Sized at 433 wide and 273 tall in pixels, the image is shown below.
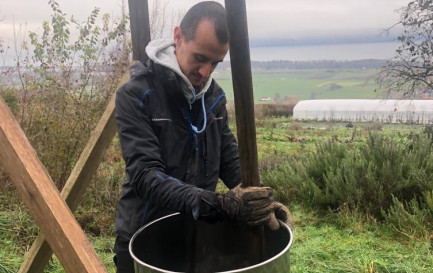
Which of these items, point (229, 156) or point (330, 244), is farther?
point (330, 244)

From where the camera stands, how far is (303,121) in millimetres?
18609

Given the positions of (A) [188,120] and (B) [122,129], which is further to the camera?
(A) [188,120]

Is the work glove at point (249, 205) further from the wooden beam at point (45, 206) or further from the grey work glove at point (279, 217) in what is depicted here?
the wooden beam at point (45, 206)

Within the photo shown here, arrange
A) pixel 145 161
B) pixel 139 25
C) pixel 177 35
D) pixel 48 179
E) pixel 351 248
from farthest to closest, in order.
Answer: pixel 351 248 < pixel 139 25 < pixel 177 35 < pixel 145 161 < pixel 48 179

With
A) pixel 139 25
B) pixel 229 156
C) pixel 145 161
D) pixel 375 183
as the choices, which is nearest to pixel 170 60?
pixel 145 161

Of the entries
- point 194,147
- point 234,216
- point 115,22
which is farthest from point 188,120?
point 115,22

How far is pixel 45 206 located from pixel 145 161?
41 cm

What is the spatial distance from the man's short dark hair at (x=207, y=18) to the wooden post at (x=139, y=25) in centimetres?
89

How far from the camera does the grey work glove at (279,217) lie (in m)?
1.57

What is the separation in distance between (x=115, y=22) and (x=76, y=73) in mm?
934

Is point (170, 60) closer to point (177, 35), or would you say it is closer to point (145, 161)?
point (177, 35)

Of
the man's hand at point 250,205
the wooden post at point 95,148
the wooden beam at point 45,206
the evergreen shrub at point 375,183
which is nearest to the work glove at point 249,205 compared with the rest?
the man's hand at point 250,205

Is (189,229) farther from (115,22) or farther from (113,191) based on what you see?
(115,22)

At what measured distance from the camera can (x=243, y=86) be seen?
137cm
